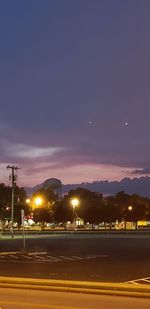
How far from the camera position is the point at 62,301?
15531 mm

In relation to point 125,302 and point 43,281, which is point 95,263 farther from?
point 125,302

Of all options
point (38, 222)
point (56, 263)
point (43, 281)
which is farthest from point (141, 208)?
point (43, 281)

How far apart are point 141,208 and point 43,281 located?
125 meters

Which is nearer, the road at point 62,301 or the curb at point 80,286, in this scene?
the road at point 62,301

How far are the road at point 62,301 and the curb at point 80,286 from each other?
0.61 metres

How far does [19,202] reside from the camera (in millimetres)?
131250

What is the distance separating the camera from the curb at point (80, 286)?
17328 millimetres

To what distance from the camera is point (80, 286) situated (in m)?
18.5

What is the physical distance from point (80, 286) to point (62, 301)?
3.03 m

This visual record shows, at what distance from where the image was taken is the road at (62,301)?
1442cm

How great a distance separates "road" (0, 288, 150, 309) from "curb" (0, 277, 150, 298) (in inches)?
24.1

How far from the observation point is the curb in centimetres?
1733

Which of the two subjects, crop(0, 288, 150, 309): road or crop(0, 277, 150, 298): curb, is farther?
crop(0, 277, 150, 298): curb

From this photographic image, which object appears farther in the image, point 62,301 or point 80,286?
point 80,286
